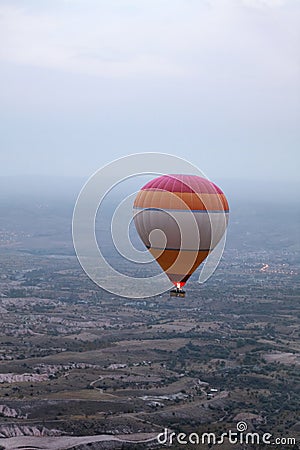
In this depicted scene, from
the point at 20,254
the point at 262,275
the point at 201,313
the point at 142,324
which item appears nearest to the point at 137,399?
the point at 142,324

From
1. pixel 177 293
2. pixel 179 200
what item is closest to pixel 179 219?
pixel 179 200

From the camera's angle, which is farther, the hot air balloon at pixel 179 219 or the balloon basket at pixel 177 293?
the balloon basket at pixel 177 293

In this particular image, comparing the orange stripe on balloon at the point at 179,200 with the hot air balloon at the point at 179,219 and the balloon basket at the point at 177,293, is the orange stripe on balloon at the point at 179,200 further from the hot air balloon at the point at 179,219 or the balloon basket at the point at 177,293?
the balloon basket at the point at 177,293

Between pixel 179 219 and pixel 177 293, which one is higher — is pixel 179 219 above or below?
above

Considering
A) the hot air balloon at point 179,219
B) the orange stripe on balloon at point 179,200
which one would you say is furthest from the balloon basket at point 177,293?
the orange stripe on balloon at point 179,200

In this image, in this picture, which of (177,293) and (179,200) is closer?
(179,200)

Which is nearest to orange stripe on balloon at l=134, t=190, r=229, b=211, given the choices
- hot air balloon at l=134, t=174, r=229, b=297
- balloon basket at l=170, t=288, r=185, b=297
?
hot air balloon at l=134, t=174, r=229, b=297

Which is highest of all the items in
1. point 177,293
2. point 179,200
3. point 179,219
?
point 179,200

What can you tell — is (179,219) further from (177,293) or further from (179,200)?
(177,293)

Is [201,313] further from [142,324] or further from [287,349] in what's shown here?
[287,349]
